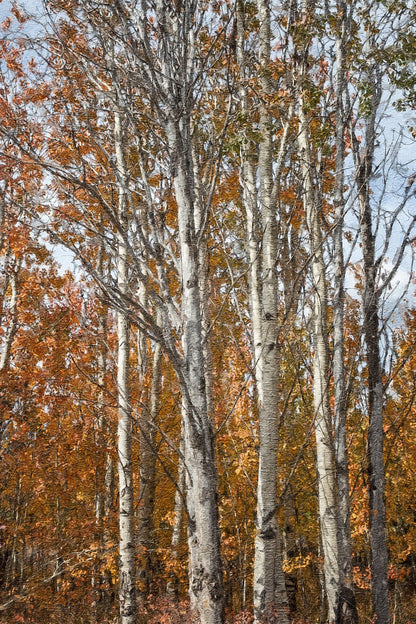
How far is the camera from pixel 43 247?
419 inches

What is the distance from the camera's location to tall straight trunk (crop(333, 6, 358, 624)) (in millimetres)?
A: 4520

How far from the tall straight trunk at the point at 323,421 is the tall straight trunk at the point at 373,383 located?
0.48 metres

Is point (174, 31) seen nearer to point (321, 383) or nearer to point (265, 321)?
point (265, 321)

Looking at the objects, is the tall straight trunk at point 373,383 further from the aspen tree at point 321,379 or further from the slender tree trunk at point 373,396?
the aspen tree at point 321,379

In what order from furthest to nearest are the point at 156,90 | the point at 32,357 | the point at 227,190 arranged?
the point at 32,357 < the point at 227,190 < the point at 156,90

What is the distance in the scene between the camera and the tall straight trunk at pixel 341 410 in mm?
4520

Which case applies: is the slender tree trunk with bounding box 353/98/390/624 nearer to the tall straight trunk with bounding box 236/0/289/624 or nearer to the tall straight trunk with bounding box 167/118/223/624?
the tall straight trunk with bounding box 236/0/289/624

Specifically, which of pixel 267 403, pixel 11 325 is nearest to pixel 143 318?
pixel 267 403

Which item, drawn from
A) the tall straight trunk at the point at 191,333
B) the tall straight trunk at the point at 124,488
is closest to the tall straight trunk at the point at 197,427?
the tall straight trunk at the point at 191,333

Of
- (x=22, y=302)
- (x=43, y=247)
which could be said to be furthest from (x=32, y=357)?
(x=43, y=247)

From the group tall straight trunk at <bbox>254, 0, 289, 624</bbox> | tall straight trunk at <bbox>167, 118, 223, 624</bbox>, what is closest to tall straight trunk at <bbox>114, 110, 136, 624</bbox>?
tall straight trunk at <bbox>254, 0, 289, 624</bbox>

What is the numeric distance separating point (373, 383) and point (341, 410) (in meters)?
0.42

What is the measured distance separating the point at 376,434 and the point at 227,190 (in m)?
5.94

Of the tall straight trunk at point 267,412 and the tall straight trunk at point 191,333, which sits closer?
the tall straight trunk at point 191,333
